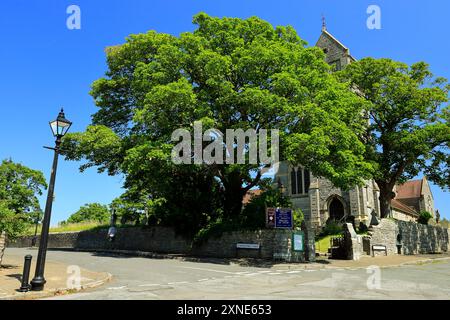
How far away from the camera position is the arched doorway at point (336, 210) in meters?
39.7

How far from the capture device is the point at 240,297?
8297 mm

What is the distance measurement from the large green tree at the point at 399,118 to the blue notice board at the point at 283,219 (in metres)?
12.2

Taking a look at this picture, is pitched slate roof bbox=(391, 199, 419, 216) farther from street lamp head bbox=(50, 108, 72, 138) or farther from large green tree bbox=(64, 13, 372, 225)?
street lamp head bbox=(50, 108, 72, 138)

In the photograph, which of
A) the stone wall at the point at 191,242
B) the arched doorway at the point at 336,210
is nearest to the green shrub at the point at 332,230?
the arched doorway at the point at 336,210

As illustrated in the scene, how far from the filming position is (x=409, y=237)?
3117 centimetres

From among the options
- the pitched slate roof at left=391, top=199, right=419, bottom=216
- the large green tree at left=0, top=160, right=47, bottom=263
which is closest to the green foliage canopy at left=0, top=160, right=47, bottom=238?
the large green tree at left=0, top=160, right=47, bottom=263

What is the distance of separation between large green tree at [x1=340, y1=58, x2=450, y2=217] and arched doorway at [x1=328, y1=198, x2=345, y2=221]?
7.88 m

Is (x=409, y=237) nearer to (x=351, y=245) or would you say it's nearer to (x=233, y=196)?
(x=351, y=245)

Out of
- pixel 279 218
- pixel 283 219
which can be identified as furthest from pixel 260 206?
pixel 283 219

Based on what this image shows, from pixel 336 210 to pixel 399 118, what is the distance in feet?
43.8

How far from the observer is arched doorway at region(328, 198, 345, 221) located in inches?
1563

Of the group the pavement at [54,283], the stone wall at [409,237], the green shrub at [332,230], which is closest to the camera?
the pavement at [54,283]

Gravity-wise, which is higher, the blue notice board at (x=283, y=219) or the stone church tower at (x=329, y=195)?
the stone church tower at (x=329, y=195)
